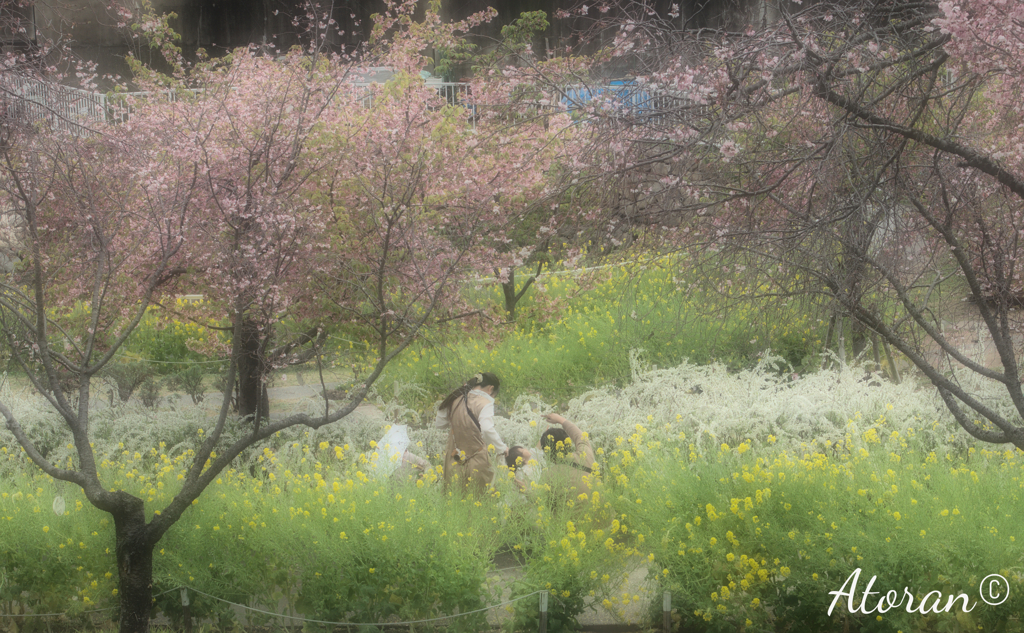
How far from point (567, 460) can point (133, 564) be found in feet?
9.67

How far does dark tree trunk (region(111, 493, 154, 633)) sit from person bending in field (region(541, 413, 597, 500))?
2.53m

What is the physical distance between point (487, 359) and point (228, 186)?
4.43m

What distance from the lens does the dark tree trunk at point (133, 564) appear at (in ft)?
15.5

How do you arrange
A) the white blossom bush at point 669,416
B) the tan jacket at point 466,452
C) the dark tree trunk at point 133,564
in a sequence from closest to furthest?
the dark tree trunk at point 133,564 → the tan jacket at point 466,452 → the white blossom bush at point 669,416

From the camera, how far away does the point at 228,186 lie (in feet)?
19.0

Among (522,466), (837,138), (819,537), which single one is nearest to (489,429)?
(522,466)

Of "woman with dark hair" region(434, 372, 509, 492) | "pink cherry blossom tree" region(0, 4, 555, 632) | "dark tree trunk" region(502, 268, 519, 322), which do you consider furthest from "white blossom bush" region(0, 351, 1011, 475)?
"dark tree trunk" region(502, 268, 519, 322)

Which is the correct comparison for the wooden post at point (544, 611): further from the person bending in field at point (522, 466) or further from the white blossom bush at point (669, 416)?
the white blossom bush at point (669, 416)

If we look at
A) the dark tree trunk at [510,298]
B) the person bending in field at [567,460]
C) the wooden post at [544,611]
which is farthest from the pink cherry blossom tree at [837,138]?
the dark tree trunk at [510,298]

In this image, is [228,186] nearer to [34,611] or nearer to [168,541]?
[168,541]

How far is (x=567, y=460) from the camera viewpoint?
20.8 ft

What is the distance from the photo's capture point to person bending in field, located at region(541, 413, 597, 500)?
591 cm

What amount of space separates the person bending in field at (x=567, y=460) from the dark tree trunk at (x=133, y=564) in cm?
253

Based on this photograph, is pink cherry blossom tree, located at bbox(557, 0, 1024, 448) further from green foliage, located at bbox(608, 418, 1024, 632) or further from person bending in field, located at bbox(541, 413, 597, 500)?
person bending in field, located at bbox(541, 413, 597, 500)
